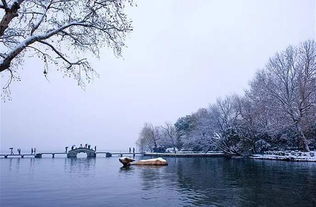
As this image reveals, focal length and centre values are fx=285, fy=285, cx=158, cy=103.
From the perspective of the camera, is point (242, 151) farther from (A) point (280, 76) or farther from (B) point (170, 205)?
(B) point (170, 205)

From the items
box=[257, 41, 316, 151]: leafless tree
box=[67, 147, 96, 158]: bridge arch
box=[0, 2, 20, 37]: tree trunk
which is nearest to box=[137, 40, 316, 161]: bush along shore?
box=[257, 41, 316, 151]: leafless tree

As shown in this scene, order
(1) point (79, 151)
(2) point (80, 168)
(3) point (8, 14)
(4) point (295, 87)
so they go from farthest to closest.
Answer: (1) point (79, 151) → (4) point (295, 87) → (2) point (80, 168) → (3) point (8, 14)

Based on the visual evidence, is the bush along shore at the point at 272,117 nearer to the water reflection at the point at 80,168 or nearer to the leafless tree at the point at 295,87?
the leafless tree at the point at 295,87

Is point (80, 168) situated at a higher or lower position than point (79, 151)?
lower

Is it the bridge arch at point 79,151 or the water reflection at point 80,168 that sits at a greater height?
the bridge arch at point 79,151

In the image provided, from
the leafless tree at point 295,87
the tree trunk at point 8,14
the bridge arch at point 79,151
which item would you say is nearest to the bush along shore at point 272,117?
the leafless tree at point 295,87

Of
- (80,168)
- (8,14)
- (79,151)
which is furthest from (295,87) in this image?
(79,151)

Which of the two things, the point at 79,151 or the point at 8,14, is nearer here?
the point at 8,14

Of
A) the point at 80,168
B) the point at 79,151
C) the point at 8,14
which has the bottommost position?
the point at 80,168

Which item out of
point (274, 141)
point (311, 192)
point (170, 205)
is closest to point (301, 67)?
point (274, 141)

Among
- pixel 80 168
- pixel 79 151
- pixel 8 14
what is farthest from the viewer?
pixel 79 151

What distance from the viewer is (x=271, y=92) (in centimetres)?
4669

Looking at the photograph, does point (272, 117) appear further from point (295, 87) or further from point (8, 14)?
point (8, 14)

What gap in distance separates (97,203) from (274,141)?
4868cm
